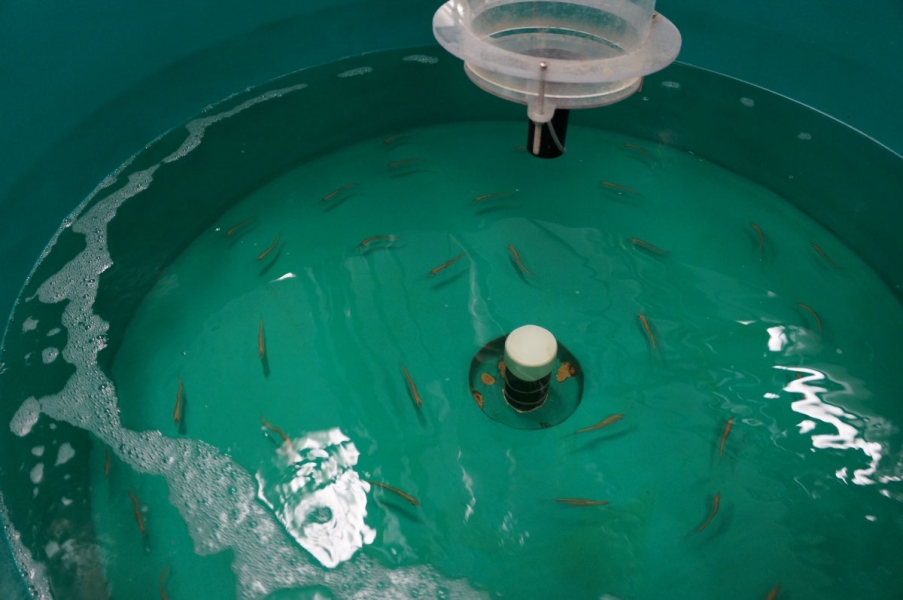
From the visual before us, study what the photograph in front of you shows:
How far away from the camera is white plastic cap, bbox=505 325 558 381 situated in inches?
50.4

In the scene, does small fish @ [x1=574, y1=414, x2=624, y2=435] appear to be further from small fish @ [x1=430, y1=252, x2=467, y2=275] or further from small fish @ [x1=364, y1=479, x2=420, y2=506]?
small fish @ [x1=430, y1=252, x2=467, y2=275]

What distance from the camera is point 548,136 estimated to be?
3.95 ft

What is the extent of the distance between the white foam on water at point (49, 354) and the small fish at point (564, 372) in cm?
116

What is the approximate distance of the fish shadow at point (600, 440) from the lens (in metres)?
1.41

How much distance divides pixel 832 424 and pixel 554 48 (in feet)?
3.15

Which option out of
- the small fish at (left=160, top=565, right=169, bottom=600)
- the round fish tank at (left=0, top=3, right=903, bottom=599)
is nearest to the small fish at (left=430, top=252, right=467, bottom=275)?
the round fish tank at (left=0, top=3, right=903, bottom=599)

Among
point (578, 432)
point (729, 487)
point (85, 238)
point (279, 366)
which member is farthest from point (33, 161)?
point (729, 487)

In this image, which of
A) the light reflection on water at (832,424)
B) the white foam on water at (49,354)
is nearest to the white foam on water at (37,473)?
the white foam on water at (49,354)

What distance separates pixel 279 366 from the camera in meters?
1.53

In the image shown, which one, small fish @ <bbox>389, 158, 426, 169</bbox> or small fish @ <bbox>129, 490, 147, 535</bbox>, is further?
small fish @ <bbox>389, 158, 426, 169</bbox>

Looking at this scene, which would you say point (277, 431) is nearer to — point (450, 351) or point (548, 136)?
point (450, 351)

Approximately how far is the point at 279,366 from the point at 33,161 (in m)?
0.77

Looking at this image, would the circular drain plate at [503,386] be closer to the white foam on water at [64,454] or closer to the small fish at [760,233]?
the small fish at [760,233]

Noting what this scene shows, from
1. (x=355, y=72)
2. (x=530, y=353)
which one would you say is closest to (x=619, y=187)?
(x=530, y=353)
